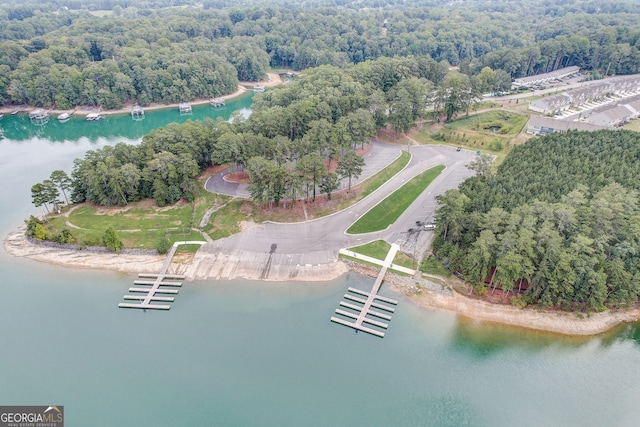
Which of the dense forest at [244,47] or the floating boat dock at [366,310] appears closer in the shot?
the floating boat dock at [366,310]

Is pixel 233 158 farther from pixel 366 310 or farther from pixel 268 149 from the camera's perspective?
pixel 366 310

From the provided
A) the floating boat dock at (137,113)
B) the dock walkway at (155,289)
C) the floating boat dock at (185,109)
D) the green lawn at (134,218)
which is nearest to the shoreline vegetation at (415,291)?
the dock walkway at (155,289)

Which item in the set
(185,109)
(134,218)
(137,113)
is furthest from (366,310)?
(137,113)

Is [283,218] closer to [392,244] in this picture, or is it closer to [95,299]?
[392,244]

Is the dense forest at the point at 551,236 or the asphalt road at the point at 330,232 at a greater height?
the dense forest at the point at 551,236

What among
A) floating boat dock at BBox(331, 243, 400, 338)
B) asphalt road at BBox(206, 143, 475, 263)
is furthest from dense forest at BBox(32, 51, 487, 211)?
floating boat dock at BBox(331, 243, 400, 338)

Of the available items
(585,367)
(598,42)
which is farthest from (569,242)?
(598,42)

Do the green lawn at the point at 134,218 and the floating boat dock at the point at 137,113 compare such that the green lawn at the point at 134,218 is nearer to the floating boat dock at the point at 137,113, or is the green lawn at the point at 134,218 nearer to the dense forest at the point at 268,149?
the dense forest at the point at 268,149
